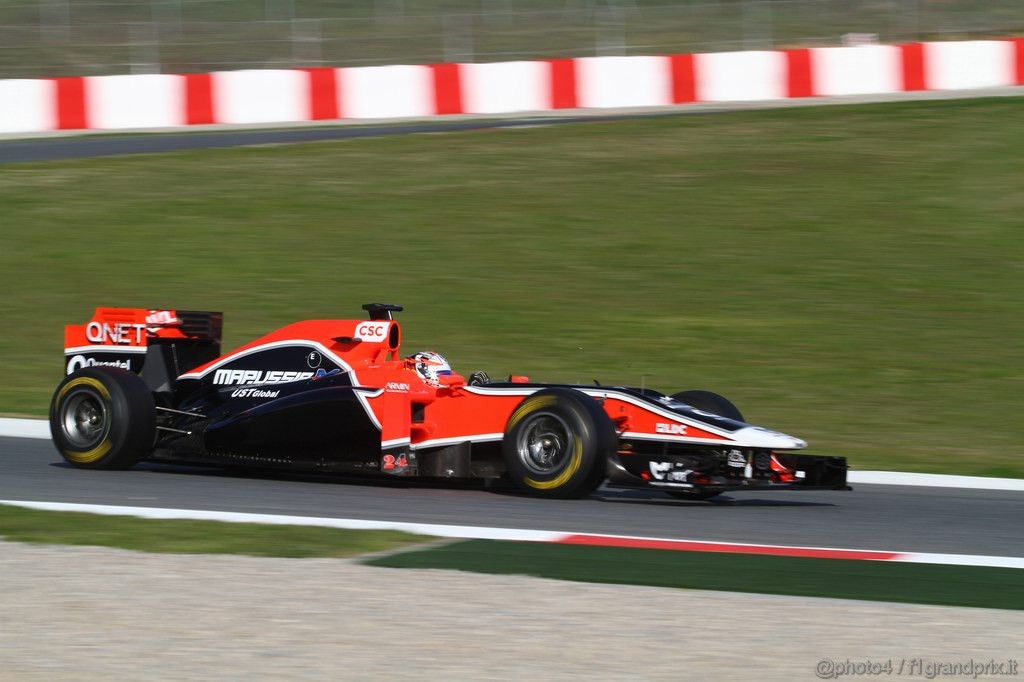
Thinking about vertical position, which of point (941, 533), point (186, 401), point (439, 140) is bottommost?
point (941, 533)

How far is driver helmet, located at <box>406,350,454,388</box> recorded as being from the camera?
28.2 ft

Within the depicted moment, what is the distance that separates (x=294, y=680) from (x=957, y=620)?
2.53 m

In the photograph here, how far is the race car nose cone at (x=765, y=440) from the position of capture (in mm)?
7730

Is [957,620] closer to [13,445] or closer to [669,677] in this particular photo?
[669,677]

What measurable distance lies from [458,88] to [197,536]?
2055 cm

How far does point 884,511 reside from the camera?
8.14 metres

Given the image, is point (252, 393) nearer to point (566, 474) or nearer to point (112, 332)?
point (112, 332)

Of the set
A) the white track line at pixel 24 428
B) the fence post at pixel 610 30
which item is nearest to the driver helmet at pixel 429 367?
the white track line at pixel 24 428

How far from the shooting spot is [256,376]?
9078 mm

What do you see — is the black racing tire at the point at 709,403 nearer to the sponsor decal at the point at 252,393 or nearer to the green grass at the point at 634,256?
the green grass at the point at 634,256

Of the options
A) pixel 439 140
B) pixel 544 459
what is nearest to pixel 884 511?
pixel 544 459

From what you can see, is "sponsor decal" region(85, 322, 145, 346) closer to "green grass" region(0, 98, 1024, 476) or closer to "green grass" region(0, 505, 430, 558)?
"green grass" region(0, 505, 430, 558)

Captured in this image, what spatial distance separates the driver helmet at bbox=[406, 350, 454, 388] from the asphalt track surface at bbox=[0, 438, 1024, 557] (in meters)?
0.68

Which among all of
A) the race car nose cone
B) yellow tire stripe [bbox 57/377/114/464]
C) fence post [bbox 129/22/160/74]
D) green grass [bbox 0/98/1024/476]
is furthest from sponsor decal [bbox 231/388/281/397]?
fence post [bbox 129/22/160/74]
